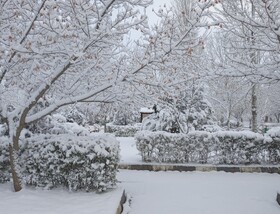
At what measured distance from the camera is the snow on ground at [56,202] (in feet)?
17.1

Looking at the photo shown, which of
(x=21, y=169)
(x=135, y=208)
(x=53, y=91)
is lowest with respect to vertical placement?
(x=135, y=208)

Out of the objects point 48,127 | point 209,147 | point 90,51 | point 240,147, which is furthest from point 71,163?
point 240,147

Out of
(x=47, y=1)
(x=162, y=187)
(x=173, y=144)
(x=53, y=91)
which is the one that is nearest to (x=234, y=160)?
(x=173, y=144)

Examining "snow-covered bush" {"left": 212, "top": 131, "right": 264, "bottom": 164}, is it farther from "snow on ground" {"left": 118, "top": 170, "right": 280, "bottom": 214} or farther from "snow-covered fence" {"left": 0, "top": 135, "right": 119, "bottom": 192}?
"snow-covered fence" {"left": 0, "top": 135, "right": 119, "bottom": 192}

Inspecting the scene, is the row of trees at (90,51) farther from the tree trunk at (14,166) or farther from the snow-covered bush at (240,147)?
the snow-covered bush at (240,147)

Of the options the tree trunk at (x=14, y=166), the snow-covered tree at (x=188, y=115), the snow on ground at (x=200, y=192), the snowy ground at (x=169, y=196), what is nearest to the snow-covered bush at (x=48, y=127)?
the snow on ground at (x=200, y=192)

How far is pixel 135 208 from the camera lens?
6531 mm

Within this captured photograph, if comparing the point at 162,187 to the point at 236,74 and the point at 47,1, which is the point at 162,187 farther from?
the point at 47,1

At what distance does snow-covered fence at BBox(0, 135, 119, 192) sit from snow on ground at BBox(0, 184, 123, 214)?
0.71 feet

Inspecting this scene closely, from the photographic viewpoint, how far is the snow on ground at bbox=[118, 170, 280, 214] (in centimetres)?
654

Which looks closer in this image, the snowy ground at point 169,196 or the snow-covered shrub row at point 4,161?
the snowy ground at point 169,196

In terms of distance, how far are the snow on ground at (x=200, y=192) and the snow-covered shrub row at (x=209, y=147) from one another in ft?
3.17

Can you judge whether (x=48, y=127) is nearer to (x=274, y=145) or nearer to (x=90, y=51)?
(x=90, y=51)

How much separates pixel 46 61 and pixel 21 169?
2512 mm
